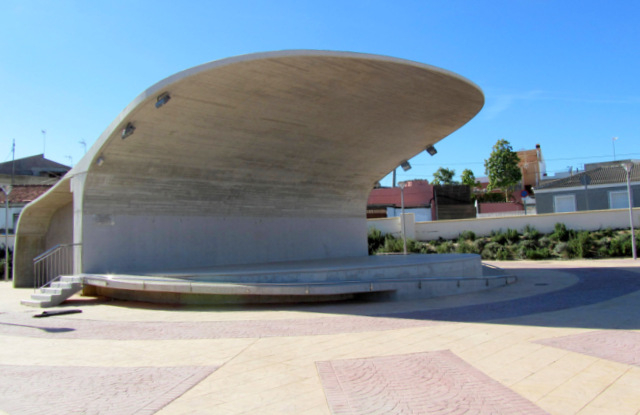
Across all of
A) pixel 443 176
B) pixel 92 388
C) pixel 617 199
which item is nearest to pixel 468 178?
pixel 443 176

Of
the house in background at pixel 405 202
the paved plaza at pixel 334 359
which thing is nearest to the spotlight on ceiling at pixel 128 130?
the paved plaza at pixel 334 359

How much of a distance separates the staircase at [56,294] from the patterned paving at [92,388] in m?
6.17

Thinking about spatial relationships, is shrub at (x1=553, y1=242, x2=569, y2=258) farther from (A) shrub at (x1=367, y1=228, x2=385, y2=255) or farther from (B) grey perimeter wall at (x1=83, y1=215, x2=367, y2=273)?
(B) grey perimeter wall at (x1=83, y1=215, x2=367, y2=273)

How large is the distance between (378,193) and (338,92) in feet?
121

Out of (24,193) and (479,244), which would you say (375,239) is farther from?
(24,193)

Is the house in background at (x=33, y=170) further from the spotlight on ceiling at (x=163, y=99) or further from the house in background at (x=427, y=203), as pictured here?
the spotlight on ceiling at (x=163, y=99)

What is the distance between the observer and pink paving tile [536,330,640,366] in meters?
6.00

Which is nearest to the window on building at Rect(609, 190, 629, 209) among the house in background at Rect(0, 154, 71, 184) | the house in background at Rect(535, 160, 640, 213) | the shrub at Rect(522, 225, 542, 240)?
the house in background at Rect(535, 160, 640, 213)

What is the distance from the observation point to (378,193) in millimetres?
48312

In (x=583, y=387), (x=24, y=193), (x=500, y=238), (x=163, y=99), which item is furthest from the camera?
(x=24, y=193)

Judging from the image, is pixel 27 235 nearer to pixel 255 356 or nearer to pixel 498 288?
pixel 255 356

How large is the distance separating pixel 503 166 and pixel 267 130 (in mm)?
45715

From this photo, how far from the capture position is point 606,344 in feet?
21.7

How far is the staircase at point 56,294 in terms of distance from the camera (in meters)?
12.1
